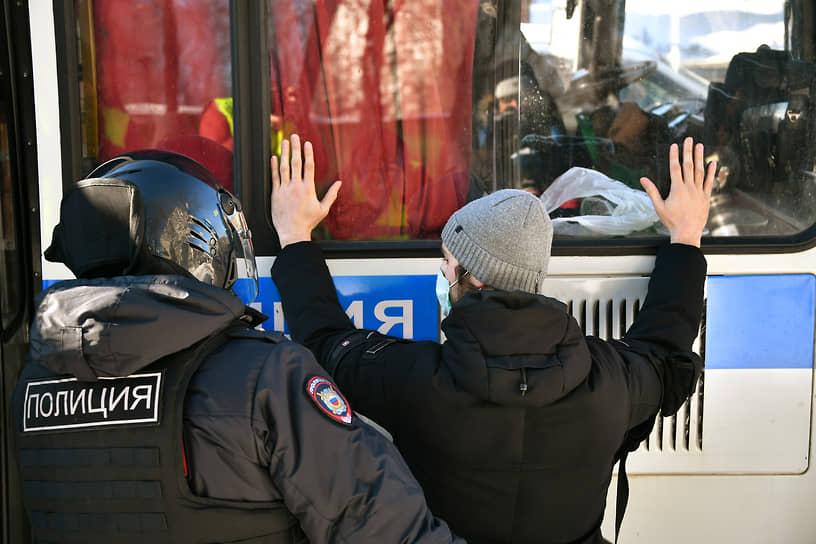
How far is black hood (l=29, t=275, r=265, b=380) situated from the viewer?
111cm

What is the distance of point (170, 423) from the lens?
116 centimetres

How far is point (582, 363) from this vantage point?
155 centimetres

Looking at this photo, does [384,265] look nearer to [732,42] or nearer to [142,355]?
[142,355]

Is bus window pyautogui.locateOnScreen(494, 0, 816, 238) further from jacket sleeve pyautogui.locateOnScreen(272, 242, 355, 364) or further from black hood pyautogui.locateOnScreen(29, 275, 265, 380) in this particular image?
black hood pyautogui.locateOnScreen(29, 275, 265, 380)

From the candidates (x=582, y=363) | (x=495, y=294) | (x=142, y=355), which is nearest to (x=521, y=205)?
(x=495, y=294)

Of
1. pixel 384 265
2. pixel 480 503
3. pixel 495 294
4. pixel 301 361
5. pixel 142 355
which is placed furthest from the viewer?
pixel 384 265

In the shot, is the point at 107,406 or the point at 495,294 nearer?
the point at 107,406

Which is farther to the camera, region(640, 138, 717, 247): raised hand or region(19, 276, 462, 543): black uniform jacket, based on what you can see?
region(640, 138, 717, 247): raised hand

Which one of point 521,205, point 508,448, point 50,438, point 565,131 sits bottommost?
point 508,448

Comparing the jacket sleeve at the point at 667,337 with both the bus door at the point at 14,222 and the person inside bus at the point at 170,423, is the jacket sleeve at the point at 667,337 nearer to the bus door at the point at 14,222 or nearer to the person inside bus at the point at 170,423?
the person inside bus at the point at 170,423

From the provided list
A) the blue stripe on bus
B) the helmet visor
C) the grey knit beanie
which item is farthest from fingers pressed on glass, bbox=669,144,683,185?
the helmet visor

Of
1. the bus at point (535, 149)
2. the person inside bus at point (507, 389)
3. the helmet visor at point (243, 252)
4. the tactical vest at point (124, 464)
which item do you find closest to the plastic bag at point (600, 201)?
the bus at point (535, 149)

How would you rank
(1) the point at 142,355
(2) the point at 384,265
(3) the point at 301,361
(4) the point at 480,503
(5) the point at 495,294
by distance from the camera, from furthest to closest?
1. (2) the point at 384,265
2. (4) the point at 480,503
3. (5) the point at 495,294
4. (3) the point at 301,361
5. (1) the point at 142,355

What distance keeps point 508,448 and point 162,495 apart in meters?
0.74
